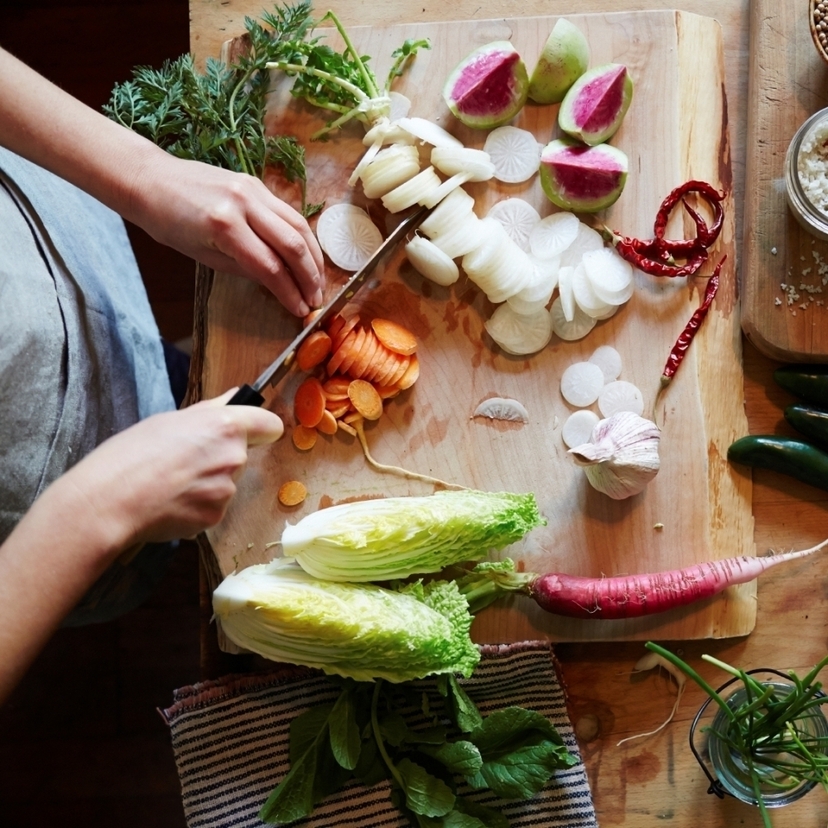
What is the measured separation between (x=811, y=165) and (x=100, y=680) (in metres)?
2.38

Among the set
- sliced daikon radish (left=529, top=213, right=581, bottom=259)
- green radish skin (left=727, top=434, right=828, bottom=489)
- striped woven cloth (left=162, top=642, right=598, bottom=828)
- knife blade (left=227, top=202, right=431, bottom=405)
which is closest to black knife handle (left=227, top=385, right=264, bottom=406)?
knife blade (left=227, top=202, right=431, bottom=405)

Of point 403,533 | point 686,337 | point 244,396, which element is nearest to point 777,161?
point 686,337

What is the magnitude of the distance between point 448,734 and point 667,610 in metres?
0.53

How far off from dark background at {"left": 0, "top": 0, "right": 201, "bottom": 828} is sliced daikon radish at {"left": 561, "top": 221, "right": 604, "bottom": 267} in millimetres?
1465

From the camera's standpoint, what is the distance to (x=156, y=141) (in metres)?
1.75

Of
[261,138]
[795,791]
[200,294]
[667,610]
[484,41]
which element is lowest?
[795,791]

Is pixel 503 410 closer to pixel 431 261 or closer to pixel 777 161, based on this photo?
pixel 431 261

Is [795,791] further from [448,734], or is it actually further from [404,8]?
[404,8]

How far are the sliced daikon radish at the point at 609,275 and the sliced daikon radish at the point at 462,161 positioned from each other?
292mm

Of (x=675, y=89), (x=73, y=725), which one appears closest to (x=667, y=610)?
(x=675, y=89)

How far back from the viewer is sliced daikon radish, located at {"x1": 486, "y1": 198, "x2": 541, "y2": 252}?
1.79 meters

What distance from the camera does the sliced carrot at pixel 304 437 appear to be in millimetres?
1759

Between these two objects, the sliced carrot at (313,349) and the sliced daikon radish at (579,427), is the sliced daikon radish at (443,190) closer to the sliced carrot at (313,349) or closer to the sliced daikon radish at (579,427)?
the sliced carrot at (313,349)

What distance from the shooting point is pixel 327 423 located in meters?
1.74
